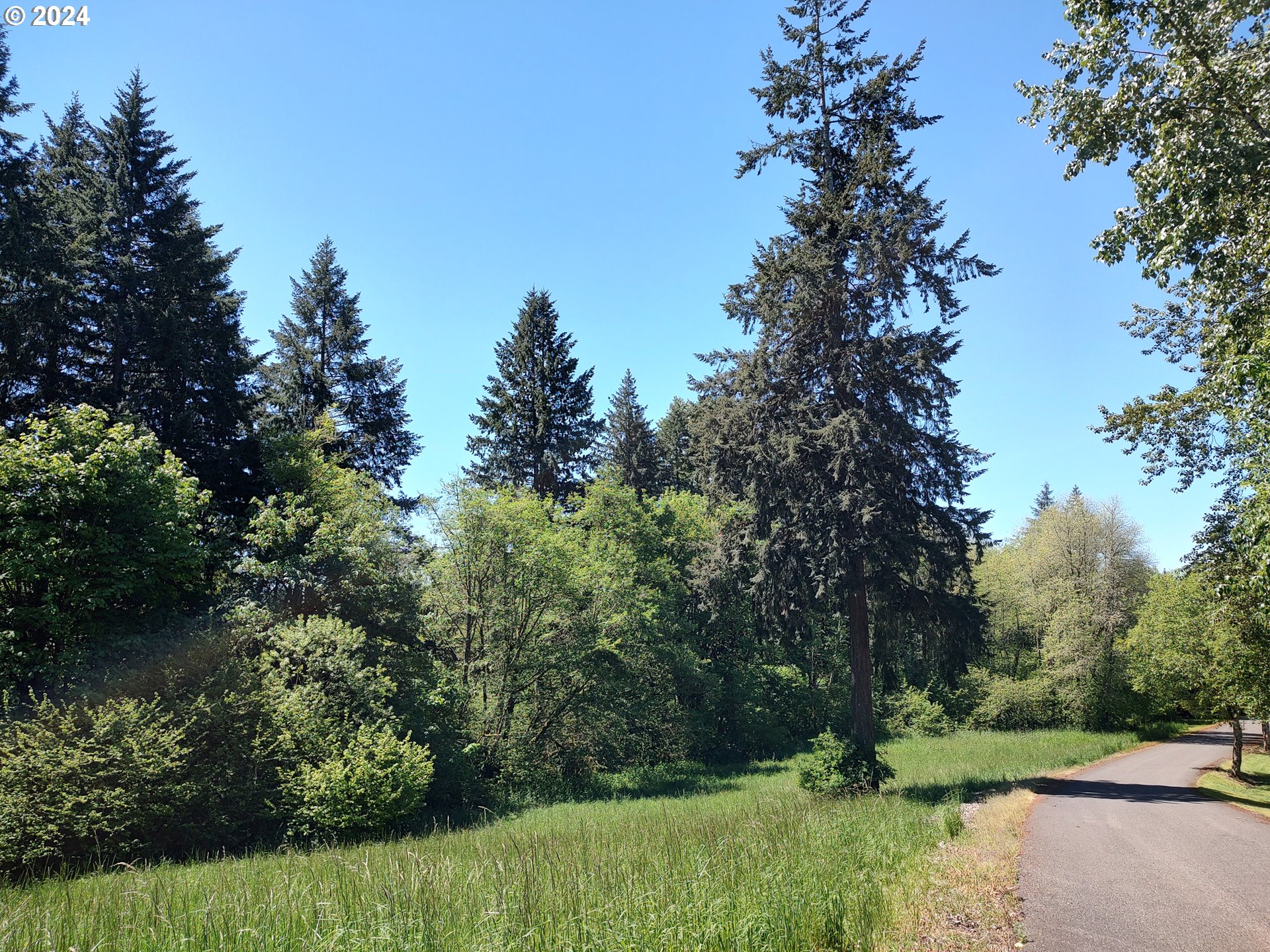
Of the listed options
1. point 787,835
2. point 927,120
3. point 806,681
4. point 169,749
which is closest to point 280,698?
point 169,749

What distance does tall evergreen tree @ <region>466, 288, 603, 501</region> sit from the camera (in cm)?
3616

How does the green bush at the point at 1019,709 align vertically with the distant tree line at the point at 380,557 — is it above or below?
below

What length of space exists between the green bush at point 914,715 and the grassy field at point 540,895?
27.5 meters

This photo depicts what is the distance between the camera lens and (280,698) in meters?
15.0

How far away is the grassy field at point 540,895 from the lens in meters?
5.63

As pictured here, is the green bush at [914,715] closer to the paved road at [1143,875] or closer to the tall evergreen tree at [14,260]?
the paved road at [1143,875]

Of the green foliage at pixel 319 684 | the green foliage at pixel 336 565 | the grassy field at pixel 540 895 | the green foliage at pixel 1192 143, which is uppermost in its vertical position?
the green foliage at pixel 1192 143

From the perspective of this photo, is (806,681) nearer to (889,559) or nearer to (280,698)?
(889,559)

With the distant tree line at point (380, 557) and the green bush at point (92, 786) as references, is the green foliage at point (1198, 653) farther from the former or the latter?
the green bush at point (92, 786)

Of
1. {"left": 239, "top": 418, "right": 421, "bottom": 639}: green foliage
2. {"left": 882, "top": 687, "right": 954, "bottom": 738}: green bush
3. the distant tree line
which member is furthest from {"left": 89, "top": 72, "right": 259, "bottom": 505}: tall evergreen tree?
{"left": 882, "top": 687, "right": 954, "bottom": 738}: green bush

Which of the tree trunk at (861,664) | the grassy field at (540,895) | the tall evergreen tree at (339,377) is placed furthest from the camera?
the tall evergreen tree at (339,377)

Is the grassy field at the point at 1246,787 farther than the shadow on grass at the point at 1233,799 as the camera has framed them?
Yes

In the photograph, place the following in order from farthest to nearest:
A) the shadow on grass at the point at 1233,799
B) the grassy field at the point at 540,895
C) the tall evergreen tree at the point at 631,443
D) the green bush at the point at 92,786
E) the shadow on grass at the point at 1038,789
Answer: the tall evergreen tree at the point at 631,443 → the shadow on grass at the point at 1233,799 → the shadow on grass at the point at 1038,789 → the green bush at the point at 92,786 → the grassy field at the point at 540,895

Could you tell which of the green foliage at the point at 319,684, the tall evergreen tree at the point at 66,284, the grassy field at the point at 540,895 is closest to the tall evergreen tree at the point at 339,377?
the tall evergreen tree at the point at 66,284
